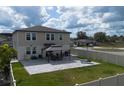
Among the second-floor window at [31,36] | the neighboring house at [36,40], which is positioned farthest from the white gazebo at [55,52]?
the second-floor window at [31,36]

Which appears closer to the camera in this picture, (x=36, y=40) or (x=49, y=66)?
(x=49, y=66)

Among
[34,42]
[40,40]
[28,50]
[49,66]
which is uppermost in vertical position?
[40,40]

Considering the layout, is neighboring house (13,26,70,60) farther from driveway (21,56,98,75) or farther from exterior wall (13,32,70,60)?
driveway (21,56,98,75)

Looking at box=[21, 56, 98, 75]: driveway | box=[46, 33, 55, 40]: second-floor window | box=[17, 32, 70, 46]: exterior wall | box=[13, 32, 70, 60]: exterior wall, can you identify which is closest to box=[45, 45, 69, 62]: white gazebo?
box=[21, 56, 98, 75]: driveway

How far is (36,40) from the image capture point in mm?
22688

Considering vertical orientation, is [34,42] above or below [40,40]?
below

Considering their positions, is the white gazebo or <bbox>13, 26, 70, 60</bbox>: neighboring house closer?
the white gazebo

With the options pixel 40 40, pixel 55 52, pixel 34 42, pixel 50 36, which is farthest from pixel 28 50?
pixel 55 52

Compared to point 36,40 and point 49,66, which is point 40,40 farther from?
point 49,66

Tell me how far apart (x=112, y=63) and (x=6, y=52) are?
1020cm

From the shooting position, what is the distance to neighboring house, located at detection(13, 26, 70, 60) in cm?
2181

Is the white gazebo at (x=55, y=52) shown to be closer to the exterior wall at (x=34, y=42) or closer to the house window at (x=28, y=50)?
the exterior wall at (x=34, y=42)

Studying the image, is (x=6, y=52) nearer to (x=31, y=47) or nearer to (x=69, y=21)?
(x=31, y=47)
